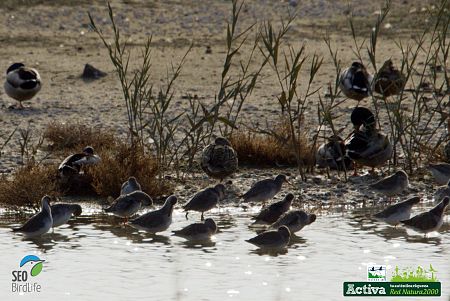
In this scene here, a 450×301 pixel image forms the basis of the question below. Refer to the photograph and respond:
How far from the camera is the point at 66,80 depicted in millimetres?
17938

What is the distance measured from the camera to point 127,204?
10.4 metres

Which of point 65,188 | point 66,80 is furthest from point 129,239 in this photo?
point 66,80

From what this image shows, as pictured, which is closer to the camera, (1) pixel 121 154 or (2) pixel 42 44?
(1) pixel 121 154

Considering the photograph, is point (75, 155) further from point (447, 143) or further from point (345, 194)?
point (447, 143)

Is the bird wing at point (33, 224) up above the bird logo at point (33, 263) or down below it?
above

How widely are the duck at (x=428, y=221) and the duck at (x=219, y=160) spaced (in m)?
2.11

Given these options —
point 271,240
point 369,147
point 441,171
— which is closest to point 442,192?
point 441,171

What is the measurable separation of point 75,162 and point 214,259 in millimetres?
2494

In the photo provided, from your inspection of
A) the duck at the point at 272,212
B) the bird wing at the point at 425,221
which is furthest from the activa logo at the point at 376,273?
the duck at the point at 272,212

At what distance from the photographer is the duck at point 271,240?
32.0 ft

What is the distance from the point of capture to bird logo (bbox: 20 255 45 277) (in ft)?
29.9

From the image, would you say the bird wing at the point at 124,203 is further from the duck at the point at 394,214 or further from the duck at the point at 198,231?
the duck at the point at 394,214

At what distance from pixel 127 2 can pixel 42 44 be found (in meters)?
3.91

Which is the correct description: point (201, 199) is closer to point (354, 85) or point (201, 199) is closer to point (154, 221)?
point (154, 221)
